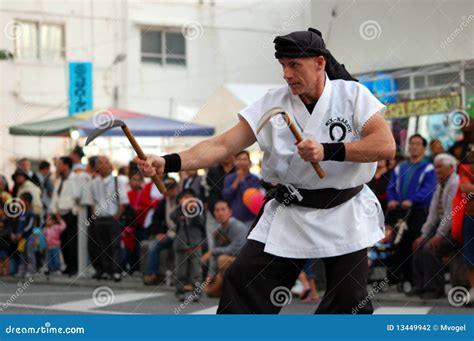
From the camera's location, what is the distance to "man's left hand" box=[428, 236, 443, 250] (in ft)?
37.4

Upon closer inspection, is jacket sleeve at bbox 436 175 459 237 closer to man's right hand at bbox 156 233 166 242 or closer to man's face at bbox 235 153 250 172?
man's face at bbox 235 153 250 172

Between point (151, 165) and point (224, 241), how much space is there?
738 centimetres

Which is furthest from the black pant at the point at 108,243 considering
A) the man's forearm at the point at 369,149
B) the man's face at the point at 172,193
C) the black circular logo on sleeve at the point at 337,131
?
the man's forearm at the point at 369,149

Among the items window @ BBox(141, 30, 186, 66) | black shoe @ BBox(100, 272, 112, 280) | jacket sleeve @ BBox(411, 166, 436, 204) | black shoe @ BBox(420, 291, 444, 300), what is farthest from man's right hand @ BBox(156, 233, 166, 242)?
window @ BBox(141, 30, 186, 66)

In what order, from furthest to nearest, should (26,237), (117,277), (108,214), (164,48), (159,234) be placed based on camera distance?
(164,48) → (26,237) → (108,214) → (117,277) → (159,234)

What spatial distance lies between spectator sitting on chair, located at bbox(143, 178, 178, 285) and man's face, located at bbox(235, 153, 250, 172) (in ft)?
5.17

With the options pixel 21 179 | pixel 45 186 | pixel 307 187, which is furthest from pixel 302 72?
pixel 45 186

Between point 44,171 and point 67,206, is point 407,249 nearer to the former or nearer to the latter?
point 67,206

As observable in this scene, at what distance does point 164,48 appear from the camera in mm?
32062

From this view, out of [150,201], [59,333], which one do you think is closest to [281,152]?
[59,333]

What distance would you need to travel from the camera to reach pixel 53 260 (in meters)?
16.7

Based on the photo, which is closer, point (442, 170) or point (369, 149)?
point (369, 149)

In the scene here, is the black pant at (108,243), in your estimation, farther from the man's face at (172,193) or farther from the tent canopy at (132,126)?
the tent canopy at (132,126)

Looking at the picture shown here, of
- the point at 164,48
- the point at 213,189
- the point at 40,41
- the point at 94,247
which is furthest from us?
the point at 164,48
